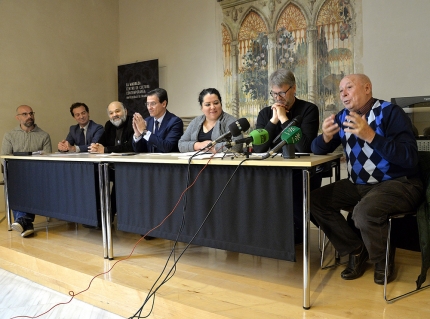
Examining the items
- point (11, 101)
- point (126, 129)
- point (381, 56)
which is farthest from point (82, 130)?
point (381, 56)

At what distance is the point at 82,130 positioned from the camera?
445 cm

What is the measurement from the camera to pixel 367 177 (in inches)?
86.2

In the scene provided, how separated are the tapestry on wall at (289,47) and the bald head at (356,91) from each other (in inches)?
85.7

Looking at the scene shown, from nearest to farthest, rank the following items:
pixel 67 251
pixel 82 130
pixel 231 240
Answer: pixel 231 240
pixel 67 251
pixel 82 130

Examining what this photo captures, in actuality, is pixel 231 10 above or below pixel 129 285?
above

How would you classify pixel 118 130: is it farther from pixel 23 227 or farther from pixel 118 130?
pixel 23 227

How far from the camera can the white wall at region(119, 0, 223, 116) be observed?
5.28 metres

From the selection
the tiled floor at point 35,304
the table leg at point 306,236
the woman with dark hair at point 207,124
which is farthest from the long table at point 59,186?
the table leg at point 306,236

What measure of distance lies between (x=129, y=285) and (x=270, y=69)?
326cm

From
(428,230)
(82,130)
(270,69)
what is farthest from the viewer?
(270,69)

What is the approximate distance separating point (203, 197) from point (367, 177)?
2.95ft

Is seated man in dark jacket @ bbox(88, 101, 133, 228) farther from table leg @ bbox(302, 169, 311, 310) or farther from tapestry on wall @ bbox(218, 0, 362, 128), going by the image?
table leg @ bbox(302, 169, 311, 310)

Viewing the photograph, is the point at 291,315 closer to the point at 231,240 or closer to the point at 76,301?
the point at 231,240

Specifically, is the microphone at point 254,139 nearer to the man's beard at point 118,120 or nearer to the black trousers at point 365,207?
the black trousers at point 365,207
